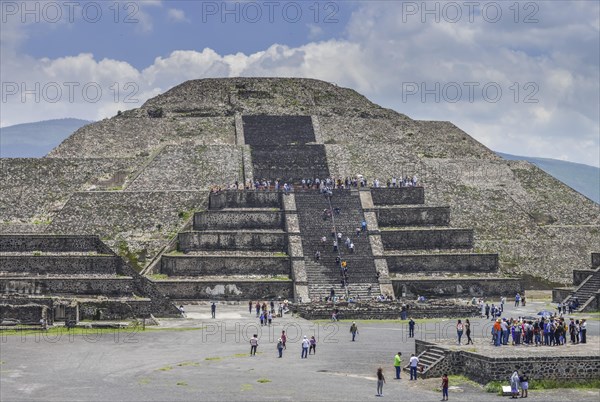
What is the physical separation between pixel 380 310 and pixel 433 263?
9.24 meters

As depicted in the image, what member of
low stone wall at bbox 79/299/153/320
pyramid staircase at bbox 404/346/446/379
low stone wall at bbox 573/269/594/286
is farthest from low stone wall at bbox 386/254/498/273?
pyramid staircase at bbox 404/346/446/379

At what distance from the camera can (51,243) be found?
53.6 metres

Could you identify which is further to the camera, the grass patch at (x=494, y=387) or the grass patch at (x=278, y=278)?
the grass patch at (x=278, y=278)

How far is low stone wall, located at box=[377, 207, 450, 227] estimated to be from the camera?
63.7 meters

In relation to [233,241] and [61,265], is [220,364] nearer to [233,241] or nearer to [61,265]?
[61,265]

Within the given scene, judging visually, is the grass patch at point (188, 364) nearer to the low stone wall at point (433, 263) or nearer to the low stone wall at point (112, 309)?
the low stone wall at point (112, 309)

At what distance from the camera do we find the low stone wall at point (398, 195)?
6631 cm

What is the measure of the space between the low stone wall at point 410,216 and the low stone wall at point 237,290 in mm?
9507

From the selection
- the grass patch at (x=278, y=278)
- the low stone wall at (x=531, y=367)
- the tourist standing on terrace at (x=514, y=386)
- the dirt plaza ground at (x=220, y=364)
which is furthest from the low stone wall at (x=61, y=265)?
the tourist standing on terrace at (x=514, y=386)

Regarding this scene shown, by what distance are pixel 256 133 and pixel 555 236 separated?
2338 cm

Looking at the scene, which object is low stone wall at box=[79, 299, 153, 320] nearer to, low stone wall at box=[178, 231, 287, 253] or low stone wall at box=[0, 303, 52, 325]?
low stone wall at box=[0, 303, 52, 325]

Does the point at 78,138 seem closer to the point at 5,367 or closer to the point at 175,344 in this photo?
the point at 175,344

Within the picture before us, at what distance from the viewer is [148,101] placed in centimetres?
8781

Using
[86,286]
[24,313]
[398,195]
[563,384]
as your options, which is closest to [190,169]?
[398,195]
